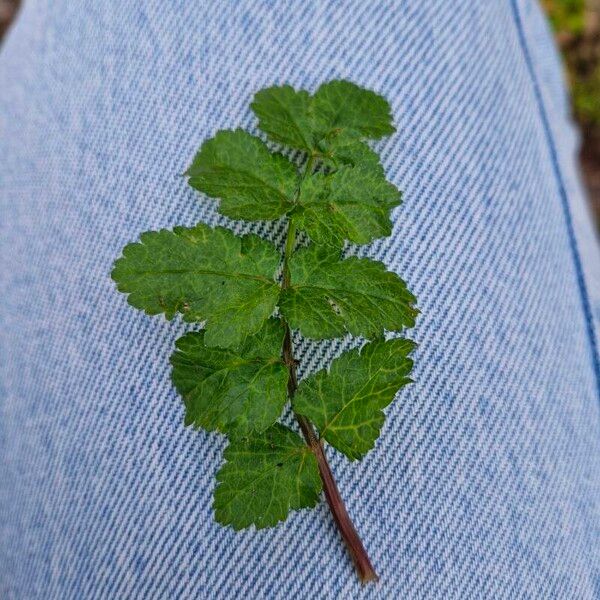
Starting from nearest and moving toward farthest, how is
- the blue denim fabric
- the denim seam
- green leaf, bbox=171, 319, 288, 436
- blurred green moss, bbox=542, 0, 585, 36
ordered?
green leaf, bbox=171, 319, 288, 436 → the blue denim fabric → the denim seam → blurred green moss, bbox=542, 0, 585, 36

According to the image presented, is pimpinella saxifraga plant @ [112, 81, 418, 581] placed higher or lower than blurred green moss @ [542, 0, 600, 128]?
lower

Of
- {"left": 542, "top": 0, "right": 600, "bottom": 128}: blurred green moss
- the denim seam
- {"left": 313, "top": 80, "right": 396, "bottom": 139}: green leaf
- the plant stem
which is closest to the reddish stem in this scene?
the plant stem

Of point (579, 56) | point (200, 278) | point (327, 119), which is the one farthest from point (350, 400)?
Answer: point (579, 56)

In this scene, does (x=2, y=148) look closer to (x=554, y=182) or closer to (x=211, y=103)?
(x=211, y=103)

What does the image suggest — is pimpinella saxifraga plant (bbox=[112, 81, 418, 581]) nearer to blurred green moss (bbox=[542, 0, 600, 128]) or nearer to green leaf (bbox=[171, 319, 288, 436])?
green leaf (bbox=[171, 319, 288, 436])

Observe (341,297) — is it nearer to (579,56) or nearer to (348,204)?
(348,204)

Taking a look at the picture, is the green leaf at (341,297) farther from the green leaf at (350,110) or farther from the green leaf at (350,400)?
the green leaf at (350,110)
